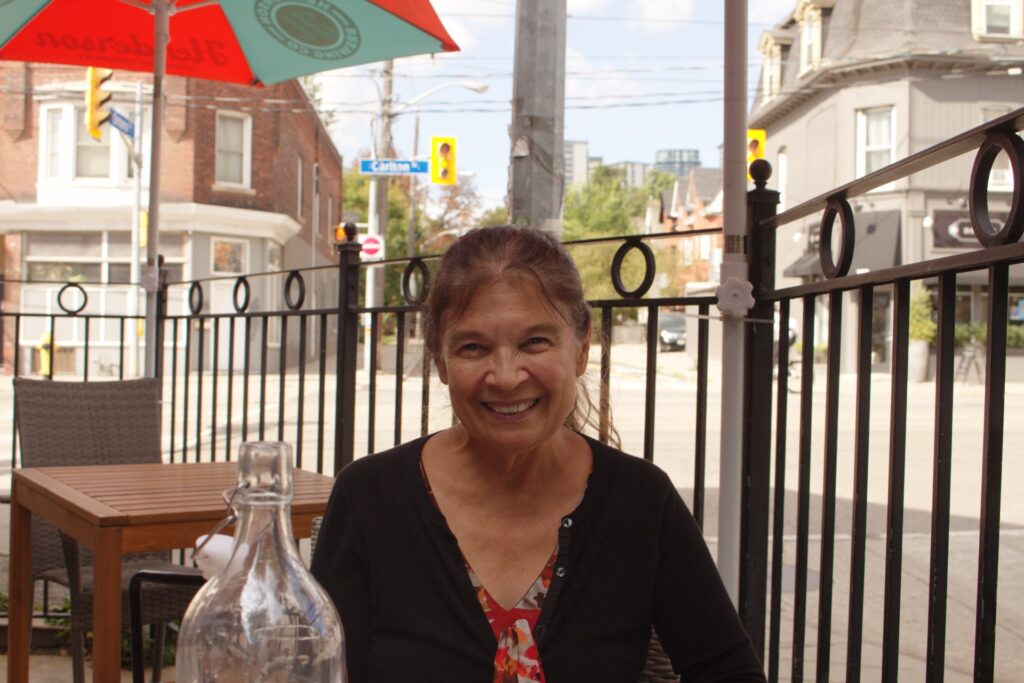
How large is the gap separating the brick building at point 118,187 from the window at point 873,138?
16380 millimetres

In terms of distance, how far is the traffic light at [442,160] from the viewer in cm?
1900

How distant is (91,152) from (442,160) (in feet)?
37.2

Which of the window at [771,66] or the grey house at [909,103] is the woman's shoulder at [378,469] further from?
the window at [771,66]

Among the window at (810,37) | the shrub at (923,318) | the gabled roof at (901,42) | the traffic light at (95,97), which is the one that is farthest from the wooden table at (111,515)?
the window at (810,37)

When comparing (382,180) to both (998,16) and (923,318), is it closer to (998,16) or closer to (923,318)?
(923,318)

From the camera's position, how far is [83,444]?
4.12 meters

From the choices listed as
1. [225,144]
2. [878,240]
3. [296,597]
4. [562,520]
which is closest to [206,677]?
[296,597]

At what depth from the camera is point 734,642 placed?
1.75 metres

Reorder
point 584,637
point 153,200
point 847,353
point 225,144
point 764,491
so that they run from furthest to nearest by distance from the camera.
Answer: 1. point 847,353
2. point 225,144
3. point 153,200
4. point 764,491
5. point 584,637

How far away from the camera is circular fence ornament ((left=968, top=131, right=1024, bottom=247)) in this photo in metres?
1.70

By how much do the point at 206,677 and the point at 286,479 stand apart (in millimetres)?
233

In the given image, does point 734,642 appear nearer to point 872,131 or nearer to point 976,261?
point 976,261

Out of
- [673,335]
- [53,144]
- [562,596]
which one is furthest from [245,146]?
[562,596]

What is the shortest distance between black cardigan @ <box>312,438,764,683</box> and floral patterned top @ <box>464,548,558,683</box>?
16 millimetres
